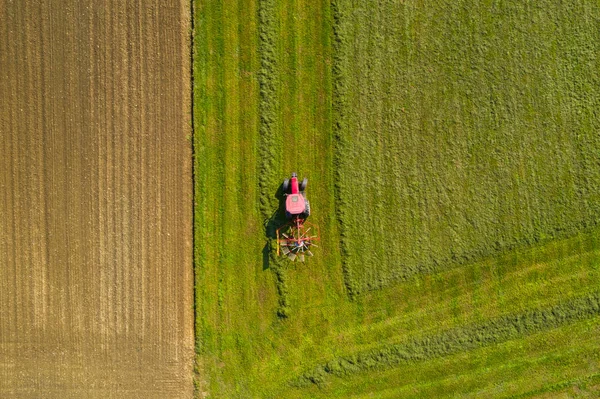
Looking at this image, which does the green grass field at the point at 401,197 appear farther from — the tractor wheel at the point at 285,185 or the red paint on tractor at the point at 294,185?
the red paint on tractor at the point at 294,185

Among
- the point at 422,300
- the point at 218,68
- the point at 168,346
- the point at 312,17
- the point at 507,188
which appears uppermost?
the point at 312,17

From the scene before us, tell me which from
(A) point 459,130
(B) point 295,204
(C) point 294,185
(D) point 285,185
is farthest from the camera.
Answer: (A) point 459,130

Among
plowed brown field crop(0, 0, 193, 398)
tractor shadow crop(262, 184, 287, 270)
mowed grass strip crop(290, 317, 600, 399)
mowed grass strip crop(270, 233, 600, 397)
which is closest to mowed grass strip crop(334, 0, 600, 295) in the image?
mowed grass strip crop(270, 233, 600, 397)

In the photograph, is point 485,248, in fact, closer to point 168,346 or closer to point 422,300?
point 422,300

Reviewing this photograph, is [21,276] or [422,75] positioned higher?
[422,75]

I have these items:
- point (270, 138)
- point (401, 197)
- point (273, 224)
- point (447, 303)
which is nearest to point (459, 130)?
point (401, 197)

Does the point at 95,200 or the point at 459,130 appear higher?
the point at 459,130

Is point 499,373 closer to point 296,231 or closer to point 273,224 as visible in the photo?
point 296,231

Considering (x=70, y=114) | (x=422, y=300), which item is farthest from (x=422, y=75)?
(x=70, y=114)
